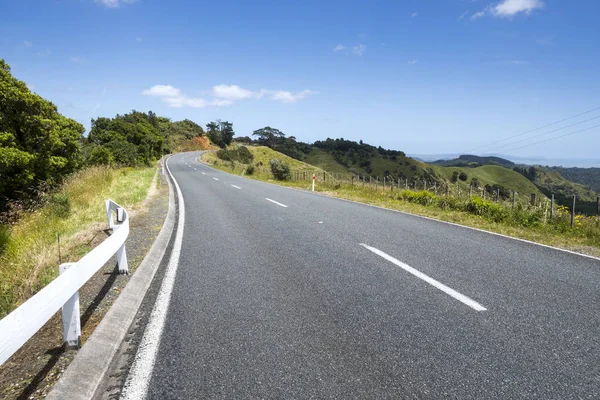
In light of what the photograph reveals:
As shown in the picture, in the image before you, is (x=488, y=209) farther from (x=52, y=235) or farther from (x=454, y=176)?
(x=454, y=176)

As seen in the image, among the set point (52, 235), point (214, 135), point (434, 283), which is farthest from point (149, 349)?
point (214, 135)

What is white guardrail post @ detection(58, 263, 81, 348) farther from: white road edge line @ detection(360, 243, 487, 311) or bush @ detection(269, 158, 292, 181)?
bush @ detection(269, 158, 292, 181)

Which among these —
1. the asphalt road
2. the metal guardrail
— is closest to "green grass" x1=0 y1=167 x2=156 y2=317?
the metal guardrail

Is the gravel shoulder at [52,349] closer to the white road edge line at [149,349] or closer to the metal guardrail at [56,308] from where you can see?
the metal guardrail at [56,308]

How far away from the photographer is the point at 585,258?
6.04 meters

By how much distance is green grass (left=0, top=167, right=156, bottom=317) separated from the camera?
4.48 metres

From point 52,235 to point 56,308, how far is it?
675 centimetres

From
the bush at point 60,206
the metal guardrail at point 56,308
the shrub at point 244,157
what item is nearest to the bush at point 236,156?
the shrub at point 244,157

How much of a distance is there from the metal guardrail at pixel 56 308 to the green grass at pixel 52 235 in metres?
1.40

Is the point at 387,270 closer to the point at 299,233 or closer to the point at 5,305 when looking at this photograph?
the point at 299,233

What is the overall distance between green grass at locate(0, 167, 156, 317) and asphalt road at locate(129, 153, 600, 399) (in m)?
1.85

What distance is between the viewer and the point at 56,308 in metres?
2.59

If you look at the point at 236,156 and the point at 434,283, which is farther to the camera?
the point at 236,156

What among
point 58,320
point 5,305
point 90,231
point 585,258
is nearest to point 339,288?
point 58,320
